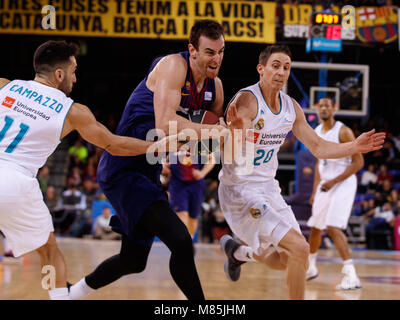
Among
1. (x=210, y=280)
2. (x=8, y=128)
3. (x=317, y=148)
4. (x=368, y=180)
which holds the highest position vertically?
(x=8, y=128)

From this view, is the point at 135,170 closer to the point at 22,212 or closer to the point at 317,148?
the point at 22,212

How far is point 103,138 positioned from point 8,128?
528 millimetres

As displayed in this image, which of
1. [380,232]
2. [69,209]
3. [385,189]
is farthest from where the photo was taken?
[385,189]

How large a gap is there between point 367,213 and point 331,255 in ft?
7.40

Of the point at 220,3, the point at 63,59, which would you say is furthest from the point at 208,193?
the point at 63,59

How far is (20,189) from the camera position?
3.01 meters

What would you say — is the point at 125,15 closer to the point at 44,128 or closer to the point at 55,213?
the point at 55,213

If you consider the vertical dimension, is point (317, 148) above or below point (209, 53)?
below

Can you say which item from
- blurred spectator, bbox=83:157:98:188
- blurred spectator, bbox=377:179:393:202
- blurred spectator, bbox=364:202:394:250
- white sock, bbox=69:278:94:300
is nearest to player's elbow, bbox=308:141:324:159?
white sock, bbox=69:278:94:300

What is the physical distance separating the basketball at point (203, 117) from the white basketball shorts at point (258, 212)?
0.56 m

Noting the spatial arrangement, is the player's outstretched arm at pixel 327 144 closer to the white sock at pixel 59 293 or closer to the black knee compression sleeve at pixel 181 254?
the black knee compression sleeve at pixel 181 254

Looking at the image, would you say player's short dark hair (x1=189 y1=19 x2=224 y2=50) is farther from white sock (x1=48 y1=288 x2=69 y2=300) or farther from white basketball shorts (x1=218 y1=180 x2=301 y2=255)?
white sock (x1=48 y1=288 x2=69 y2=300)

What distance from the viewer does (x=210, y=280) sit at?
5.84 metres

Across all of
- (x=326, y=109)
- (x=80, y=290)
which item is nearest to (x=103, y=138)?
(x=80, y=290)
